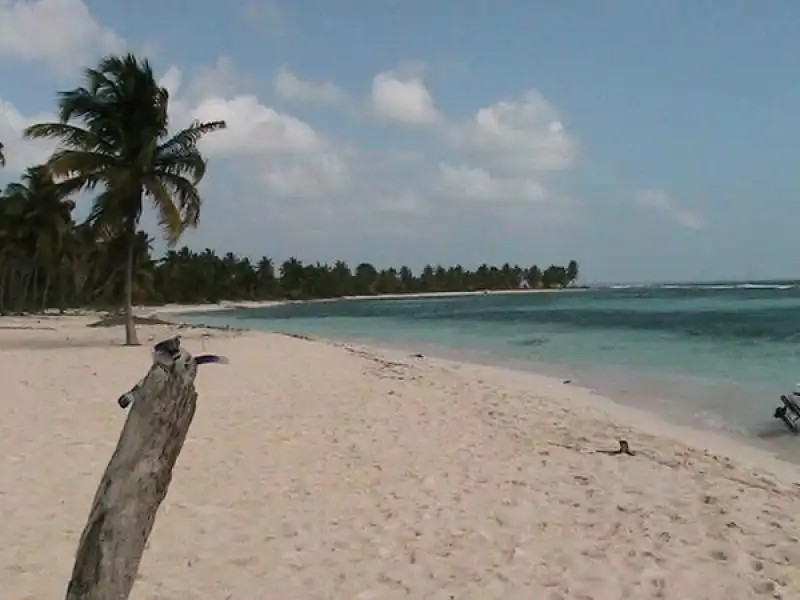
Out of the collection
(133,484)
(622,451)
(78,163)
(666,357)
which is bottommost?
(666,357)

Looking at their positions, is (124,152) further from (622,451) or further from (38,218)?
(38,218)

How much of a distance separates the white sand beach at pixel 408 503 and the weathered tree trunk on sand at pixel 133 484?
207 cm

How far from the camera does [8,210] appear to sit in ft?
128

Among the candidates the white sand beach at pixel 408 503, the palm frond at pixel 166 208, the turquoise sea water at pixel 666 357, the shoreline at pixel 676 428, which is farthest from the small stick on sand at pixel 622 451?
the palm frond at pixel 166 208

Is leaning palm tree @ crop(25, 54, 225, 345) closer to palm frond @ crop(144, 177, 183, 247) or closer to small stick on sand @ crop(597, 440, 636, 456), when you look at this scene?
palm frond @ crop(144, 177, 183, 247)

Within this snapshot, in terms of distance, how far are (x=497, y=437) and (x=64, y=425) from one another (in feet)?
15.7

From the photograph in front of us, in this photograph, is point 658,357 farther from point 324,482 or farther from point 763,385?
point 324,482

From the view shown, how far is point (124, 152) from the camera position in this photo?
61.1ft

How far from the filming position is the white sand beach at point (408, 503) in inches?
173

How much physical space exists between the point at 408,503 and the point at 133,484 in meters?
3.85

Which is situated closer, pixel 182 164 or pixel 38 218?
pixel 182 164

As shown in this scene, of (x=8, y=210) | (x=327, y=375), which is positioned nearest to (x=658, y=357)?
(x=327, y=375)

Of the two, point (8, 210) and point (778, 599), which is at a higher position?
point (8, 210)

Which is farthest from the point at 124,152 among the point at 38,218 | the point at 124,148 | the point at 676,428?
the point at 38,218
